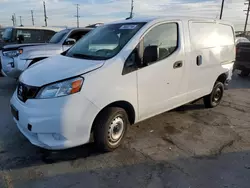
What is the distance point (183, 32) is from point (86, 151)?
2.53m

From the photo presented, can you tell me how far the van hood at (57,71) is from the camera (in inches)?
113

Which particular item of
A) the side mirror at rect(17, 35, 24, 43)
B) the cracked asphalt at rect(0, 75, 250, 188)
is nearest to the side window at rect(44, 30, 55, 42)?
the side mirror at rect(17, 35, 24, 43)

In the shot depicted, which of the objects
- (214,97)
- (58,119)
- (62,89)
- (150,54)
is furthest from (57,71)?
(214,97)

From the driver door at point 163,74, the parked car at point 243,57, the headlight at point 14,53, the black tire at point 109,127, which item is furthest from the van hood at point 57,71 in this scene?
the parked car at point 243,57

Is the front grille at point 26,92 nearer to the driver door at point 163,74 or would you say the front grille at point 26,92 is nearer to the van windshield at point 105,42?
the van windshield at point 105,42

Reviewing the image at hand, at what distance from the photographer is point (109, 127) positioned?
320 centimetres

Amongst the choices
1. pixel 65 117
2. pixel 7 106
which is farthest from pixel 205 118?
pixel 7 106

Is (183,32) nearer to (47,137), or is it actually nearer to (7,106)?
(47,137)

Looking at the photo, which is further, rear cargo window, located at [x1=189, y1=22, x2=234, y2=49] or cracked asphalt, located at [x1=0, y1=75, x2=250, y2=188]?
rear cargo window, located at [x1=189, y1=22, x2=234, y2=49]

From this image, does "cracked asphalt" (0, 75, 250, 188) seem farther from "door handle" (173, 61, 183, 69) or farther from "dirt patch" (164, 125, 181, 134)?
"door handle" (173, 61, 183, 69)

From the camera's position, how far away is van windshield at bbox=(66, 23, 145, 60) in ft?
11.0

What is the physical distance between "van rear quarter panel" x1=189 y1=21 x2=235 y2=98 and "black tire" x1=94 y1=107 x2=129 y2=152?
167 cm

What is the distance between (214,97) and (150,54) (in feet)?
9.00

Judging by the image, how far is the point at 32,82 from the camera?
117 inches
